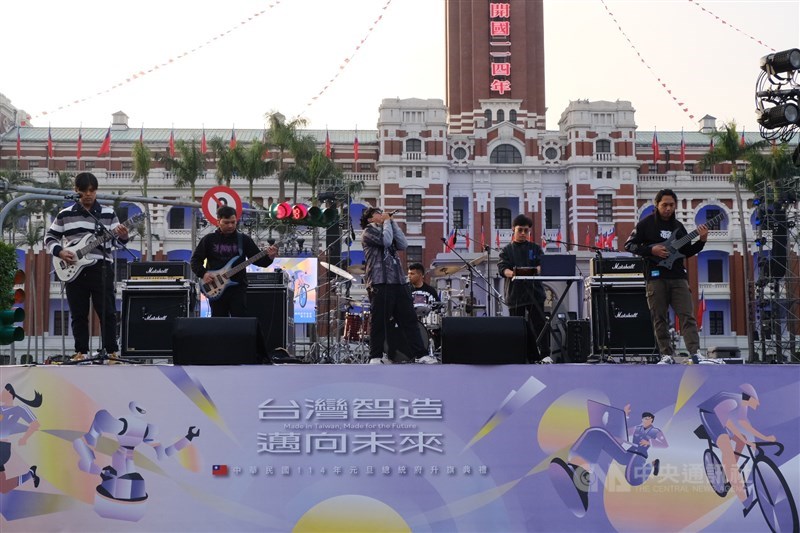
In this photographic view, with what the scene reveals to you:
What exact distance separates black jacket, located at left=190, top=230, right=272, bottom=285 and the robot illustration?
2980 millimetres

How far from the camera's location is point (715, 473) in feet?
18.6

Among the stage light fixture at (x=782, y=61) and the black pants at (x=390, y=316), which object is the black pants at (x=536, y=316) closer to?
the black pants at (x=390, y=316)

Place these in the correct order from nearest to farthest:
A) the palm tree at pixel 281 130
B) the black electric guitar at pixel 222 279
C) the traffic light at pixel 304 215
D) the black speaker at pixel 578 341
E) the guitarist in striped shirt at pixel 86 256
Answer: the guitarist in striped shirt at pixel 86 256
the black electric guitar at pixel 222 279
the black speaker at pixel 578 341
the traffic light at pixel 304 215
the palm tree at pixel 281 130

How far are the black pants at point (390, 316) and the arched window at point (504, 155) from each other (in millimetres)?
48322

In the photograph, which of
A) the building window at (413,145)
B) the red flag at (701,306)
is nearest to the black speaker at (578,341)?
the red flag at (701,306)

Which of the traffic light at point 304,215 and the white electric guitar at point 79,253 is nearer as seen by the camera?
the white electric guitar at point 79,253

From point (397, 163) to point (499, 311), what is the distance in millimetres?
44550

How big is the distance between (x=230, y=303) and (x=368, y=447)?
324 cm

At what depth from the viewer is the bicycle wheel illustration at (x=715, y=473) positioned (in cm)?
564

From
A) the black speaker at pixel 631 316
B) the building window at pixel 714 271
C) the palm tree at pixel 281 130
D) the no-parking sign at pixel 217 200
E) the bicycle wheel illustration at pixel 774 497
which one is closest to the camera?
the bicycle wheel illustration at pixel 774 497

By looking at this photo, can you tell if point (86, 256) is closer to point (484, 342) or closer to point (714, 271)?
point (484, 342)

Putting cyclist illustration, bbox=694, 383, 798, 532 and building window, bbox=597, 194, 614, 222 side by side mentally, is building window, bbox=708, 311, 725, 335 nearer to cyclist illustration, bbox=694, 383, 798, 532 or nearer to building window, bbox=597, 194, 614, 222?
building window, bbox=597, 194, 614, 222

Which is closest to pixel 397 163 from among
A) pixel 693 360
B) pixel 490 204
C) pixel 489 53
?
pixel 490 204

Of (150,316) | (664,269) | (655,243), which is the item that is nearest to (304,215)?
(150,316)
